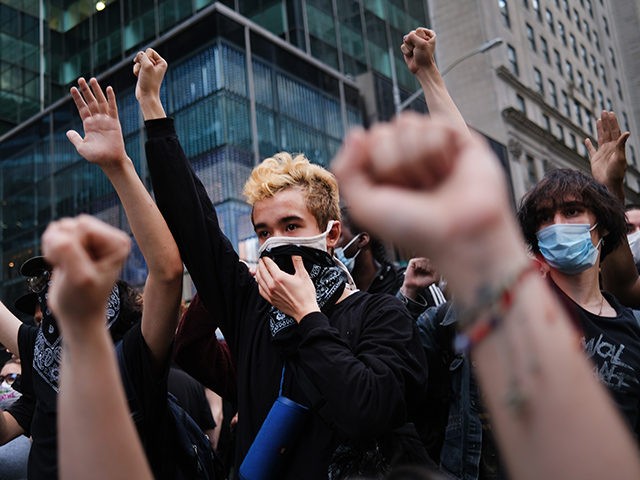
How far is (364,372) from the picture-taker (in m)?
1.75

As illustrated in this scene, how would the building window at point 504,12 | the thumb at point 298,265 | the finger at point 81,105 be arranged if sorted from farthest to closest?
the building window at point 504,12, the finger at point 81,105, the thumb at point 298,265

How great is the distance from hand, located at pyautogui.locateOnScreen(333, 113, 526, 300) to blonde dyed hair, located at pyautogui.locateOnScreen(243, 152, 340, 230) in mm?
1555

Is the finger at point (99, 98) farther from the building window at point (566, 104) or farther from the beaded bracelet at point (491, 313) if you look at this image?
the building window at point (566, 104)

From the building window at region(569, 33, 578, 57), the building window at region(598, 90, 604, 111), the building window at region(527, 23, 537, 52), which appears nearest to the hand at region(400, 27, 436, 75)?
the building window at region(527, 23, 537, 52)

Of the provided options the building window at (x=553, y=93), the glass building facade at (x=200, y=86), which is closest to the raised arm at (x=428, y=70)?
the glass building facade at (x=200, y=86)

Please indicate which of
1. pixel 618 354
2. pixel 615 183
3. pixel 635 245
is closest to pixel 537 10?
pixel 635 245

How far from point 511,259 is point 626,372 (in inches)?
64.8

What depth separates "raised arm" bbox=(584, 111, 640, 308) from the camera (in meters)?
2.83

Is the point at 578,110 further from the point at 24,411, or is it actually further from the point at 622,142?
the point at 24,411

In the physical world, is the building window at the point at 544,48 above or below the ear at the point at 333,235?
above

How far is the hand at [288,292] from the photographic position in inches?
74.7

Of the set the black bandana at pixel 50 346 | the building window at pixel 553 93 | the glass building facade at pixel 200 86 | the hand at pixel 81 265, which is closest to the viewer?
the hand at pixel 81 265

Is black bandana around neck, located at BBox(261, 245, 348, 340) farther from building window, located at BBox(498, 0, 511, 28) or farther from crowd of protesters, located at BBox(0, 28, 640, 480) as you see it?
building window, located at BBox(498, 0, 511, 28)

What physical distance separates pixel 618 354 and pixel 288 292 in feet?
3.83
